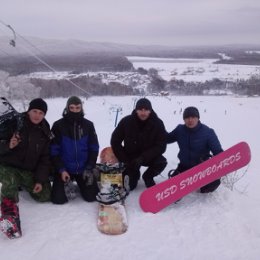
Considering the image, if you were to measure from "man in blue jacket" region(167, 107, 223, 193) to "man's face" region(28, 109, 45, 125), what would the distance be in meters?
1.65

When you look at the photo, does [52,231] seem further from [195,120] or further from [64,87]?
[64,87]

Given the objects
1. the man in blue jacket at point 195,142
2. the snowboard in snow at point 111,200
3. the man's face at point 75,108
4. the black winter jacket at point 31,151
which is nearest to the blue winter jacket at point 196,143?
the man in blue jacket at point 195,142

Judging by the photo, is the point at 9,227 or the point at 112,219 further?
the point at 112,219

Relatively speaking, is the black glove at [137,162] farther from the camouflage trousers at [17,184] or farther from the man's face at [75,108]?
the camouflage trousers at [17,184]

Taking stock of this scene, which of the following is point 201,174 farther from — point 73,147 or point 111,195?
point 73,147

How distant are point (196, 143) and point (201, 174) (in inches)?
17.4

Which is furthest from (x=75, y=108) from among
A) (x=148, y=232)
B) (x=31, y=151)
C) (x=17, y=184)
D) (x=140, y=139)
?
(x=148, y=232)

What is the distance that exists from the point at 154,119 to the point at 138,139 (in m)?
0.32

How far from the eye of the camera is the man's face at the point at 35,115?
3.76m

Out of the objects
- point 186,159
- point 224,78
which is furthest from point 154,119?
point 224,78

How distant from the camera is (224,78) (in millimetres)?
54938

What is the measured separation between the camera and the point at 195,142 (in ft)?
13.8

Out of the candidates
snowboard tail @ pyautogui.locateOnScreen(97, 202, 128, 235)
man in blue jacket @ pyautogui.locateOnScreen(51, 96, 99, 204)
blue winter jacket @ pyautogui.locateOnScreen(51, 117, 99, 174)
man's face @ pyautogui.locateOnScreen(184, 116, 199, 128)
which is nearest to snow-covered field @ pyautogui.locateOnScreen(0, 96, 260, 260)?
snowboard tail @ pyautogui.locateOnScreen(97, 202, 128, 235)

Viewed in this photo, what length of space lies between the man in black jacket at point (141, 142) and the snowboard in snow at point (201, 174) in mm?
516
